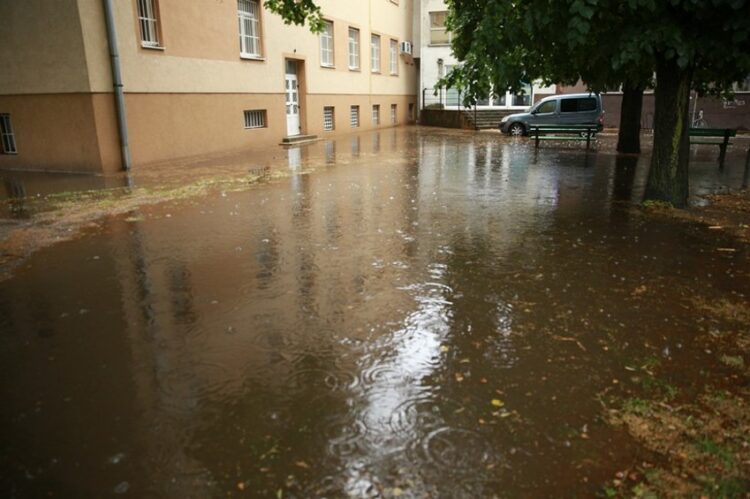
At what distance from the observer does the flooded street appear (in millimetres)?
2852

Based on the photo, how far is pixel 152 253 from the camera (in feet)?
21.4

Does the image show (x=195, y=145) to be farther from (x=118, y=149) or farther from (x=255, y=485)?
(x=255, y=485)

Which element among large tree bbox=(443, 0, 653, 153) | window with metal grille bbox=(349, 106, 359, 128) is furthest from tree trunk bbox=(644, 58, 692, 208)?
window with metal grille bbox=(349, 106, 359, 128)

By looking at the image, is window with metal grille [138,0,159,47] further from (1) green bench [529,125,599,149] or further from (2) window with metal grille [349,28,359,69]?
(2) window with metal grille [349,28,359,69]

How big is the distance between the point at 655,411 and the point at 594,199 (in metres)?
6.82

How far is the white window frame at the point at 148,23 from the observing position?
547 inches

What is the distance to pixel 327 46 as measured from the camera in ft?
77.3

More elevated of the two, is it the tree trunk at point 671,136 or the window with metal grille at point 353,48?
the window with metal grille at point 353,48

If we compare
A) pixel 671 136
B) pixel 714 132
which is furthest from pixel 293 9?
pixel 714 132

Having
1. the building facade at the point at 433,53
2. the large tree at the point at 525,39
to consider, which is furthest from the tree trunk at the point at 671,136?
the building facade at the point at 433,53

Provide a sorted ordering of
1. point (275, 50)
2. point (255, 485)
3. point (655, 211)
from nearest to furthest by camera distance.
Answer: point (255, 485)
point (655, 211)
point (275, 50)

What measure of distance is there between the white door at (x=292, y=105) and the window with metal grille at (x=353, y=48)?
5010mm

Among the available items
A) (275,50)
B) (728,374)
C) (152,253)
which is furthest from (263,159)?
(728,374)

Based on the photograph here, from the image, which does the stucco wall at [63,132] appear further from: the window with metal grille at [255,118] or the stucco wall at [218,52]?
the window with metal grille at [255,118]
